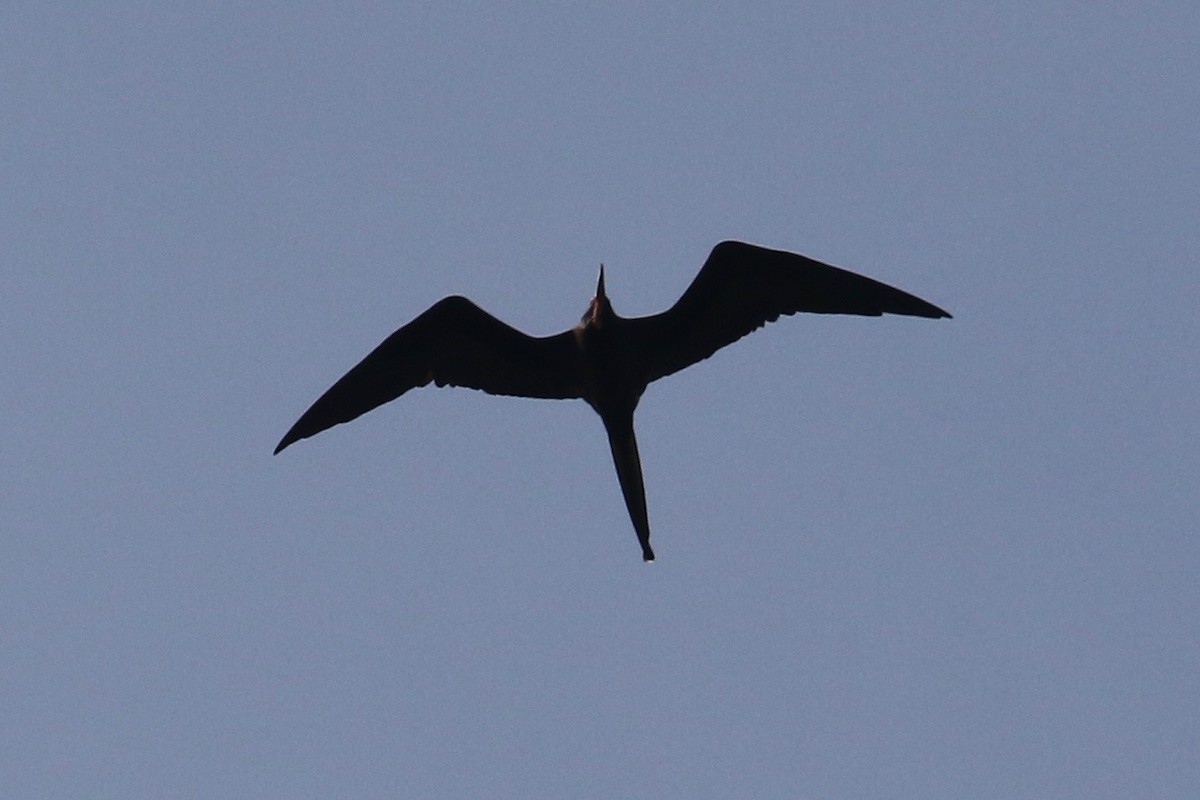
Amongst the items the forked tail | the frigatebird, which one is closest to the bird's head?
the frigatebird

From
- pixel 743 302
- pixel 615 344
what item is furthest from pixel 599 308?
pixel 743 302

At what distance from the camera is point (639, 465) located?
1712cm

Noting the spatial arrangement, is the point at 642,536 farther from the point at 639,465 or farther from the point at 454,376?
the point at 454,376

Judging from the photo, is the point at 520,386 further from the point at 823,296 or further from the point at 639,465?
the point at 823,296

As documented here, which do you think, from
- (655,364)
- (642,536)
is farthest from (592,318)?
(642,536)

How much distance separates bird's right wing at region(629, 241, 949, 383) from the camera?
16734 mm

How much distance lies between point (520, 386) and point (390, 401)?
1.04 m

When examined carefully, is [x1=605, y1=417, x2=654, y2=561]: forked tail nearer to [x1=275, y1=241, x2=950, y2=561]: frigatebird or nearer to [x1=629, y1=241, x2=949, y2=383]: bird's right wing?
[x1=275, y1=241, x2=950, y2=561]: frigatebird

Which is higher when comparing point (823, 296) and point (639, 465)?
point (823, 296)

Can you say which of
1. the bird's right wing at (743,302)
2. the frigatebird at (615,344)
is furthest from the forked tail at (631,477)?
the bird's right wing at (743,302)

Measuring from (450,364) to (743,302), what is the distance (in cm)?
238

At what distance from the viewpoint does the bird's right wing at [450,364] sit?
17328 millimetres

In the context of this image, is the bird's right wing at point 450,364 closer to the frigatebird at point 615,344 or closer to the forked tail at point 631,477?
the frigatebird at point 615,344

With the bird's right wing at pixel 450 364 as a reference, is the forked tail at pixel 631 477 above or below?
below
